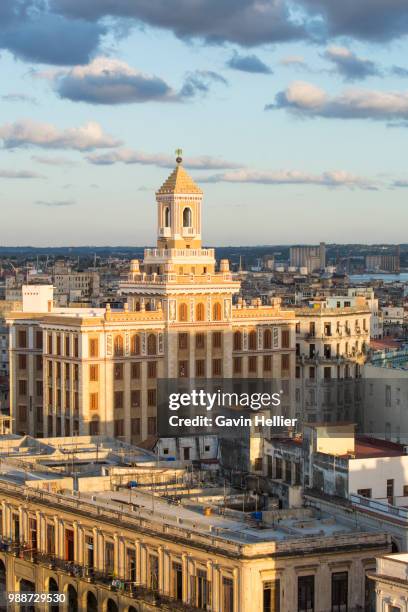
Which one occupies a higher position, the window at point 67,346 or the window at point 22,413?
the window at point 67,346

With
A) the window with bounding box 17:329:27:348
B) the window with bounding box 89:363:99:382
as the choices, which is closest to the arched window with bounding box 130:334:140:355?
the window with bounding box 89:363:99:382

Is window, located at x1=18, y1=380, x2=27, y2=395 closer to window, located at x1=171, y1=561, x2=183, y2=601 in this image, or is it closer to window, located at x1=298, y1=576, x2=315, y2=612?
window, located at x1=171, y1=561, x2=183, y2=601

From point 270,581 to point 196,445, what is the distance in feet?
109

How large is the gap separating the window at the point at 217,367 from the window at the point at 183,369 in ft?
8.03

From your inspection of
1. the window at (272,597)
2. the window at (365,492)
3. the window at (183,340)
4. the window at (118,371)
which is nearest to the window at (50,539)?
the window at (365,492)

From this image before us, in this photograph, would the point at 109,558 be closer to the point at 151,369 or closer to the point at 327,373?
the point at 151,369

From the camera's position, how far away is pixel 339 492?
8062 cm

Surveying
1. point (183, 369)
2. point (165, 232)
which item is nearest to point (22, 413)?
point (183, 369)

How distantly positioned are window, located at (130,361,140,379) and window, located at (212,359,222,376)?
21.2 feet

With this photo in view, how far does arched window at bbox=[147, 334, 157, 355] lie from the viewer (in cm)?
Result: 12575

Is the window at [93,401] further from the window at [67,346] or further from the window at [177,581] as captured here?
the window at [177,581]

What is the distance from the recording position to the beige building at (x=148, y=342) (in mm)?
123312

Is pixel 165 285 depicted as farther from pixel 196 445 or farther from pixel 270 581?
pixel 270 581

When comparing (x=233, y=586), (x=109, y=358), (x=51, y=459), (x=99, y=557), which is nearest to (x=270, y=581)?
(x=233, y=586)
